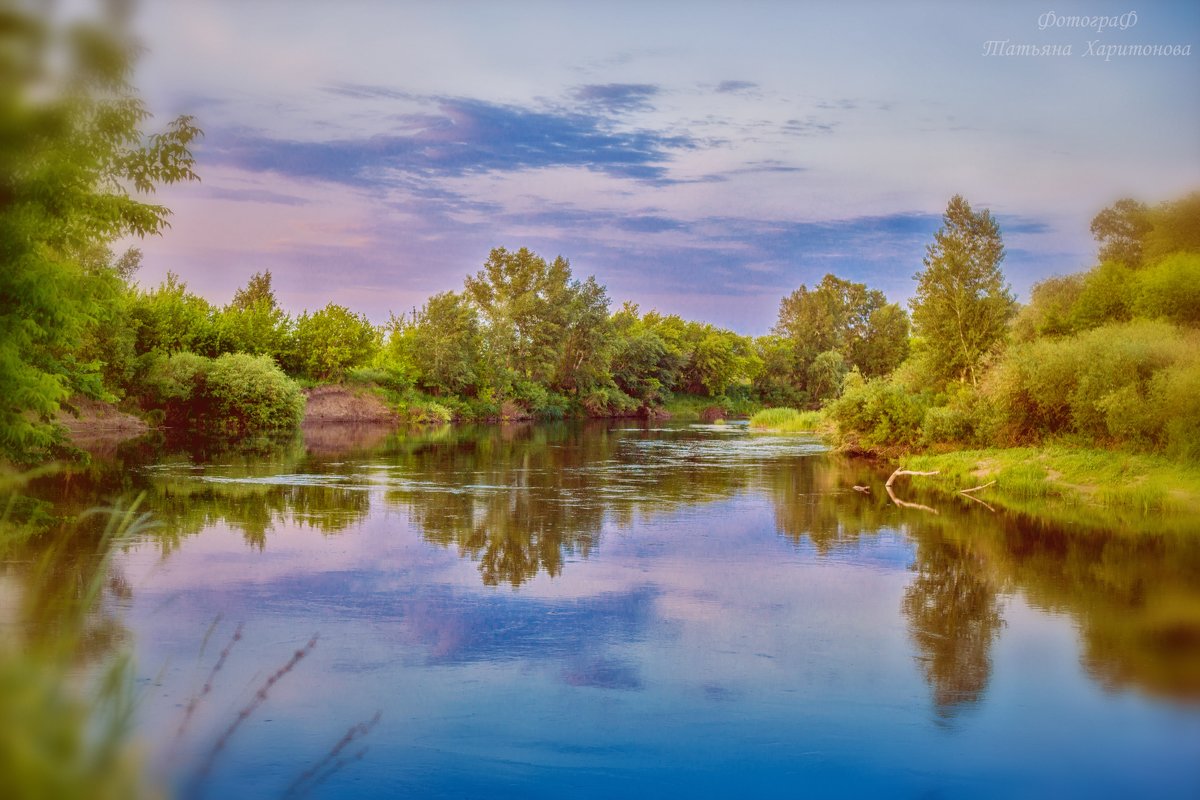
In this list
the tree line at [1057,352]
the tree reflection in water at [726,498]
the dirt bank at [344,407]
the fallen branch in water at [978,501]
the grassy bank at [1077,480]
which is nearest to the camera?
the tree reflection in water at [726,498]

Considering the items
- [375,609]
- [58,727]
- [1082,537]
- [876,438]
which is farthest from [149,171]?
[876,438]

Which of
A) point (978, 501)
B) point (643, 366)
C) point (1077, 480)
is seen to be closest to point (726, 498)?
point (978, 501)

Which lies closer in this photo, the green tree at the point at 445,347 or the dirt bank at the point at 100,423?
the dirt bank at the point at 100,423

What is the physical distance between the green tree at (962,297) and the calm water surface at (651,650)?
15033 millimetres

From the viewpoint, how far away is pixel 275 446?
109 ft

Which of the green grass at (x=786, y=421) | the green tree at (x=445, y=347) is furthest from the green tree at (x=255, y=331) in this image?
the green grass at (x=786, y=421)

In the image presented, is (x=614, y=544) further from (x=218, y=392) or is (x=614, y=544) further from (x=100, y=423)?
(x=218, y=392)

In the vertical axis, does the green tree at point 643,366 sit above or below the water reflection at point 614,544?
above

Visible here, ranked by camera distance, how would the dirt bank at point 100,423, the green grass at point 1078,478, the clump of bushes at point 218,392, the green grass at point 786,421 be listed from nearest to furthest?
the green grass at point 1078,478, the dirt bank at point 100,423, the clump of bushes at point 218,392, the green grass at point 786,421

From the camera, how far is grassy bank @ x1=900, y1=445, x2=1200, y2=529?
19656mm

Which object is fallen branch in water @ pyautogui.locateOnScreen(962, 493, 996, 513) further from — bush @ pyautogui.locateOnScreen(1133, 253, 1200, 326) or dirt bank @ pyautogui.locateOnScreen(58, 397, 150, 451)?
dirt bank @ pyautogui.locateOnScreen(58, 397, 150, 451)

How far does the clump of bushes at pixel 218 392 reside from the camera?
3959 centimetres

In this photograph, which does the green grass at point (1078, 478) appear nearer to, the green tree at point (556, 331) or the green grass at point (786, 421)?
the green grass at point (786, 421)

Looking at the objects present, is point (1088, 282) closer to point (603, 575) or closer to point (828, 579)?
point (828, 579)
